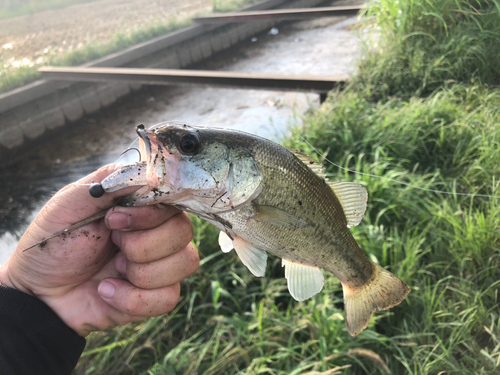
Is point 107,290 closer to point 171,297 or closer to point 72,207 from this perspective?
point 171,297

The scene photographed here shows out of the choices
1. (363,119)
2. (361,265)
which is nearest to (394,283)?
(361,265)

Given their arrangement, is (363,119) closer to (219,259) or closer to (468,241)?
(468,241)

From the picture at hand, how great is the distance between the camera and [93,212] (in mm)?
1549

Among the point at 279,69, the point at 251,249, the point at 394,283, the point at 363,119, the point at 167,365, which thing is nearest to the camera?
the point at 251,249

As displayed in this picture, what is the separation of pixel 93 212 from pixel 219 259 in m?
1.84

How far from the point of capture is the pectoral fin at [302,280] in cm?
149

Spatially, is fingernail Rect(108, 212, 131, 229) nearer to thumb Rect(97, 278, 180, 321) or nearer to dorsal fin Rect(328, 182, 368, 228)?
thumb Rect(97, 278, 180, 321)

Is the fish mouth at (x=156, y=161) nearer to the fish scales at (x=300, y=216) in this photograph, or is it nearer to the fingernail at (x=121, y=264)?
the fish scales at (x=300, y=216)

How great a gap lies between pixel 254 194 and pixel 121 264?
3.11ft

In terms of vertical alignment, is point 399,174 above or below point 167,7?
below

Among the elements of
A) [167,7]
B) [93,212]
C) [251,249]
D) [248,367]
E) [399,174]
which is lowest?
[248,367]

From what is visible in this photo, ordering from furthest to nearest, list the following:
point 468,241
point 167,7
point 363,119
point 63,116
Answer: point 167,7
point 63,116
point 363,119
point 468,241

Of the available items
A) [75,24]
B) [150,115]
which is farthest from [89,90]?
[75,24]

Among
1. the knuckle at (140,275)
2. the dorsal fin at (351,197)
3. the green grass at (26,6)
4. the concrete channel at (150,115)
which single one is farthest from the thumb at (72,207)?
the green grass at (26,6)
